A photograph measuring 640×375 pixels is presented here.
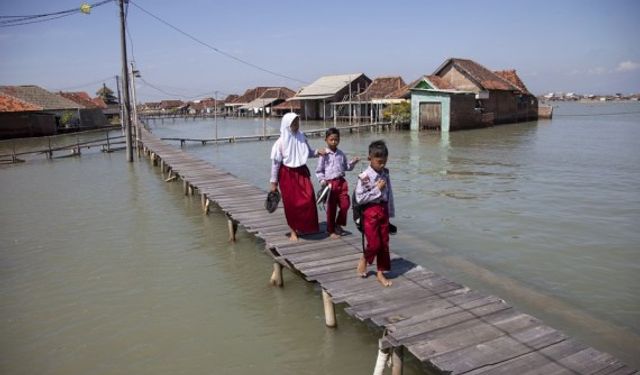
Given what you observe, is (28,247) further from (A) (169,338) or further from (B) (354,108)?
(B) (354,108)

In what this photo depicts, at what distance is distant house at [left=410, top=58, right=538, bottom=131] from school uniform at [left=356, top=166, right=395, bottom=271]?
25180mm

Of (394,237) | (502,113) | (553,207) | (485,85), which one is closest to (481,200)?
(553,207)

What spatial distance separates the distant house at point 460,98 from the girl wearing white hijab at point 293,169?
24.2 meters

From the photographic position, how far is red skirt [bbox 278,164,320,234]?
561 cm

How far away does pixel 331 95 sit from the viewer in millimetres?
41812

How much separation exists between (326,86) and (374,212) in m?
42.2

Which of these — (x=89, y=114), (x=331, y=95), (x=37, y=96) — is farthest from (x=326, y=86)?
(x=37, y=96)

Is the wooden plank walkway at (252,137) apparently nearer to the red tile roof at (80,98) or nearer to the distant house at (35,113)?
the distant house at (35,113)

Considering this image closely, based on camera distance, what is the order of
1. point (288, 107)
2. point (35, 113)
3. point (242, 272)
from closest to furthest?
point (242, 272), point (35, 113), point (288, 107)

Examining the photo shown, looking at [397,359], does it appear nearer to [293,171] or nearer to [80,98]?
[293,171]

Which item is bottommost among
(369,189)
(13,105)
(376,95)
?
(369,189)

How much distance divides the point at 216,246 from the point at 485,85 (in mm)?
27964

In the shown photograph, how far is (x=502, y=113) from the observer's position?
34.7 metres

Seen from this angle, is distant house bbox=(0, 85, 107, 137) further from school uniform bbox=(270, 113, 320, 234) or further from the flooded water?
school uniform bbox=(270, 113, 320, 234)
